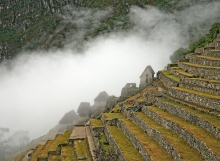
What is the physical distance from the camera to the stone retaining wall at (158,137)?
15120 mm

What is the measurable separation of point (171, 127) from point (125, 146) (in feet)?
9.57

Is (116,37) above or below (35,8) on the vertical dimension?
below

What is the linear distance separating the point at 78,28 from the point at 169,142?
102112mm

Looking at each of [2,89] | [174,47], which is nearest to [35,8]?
[2,89]

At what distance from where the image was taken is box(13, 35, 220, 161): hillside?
15254 mm

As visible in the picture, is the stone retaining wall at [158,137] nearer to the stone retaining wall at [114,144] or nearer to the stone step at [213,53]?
the stone retaining wall at [114,144]

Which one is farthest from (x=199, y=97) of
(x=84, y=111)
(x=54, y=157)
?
(x=84, y=111)

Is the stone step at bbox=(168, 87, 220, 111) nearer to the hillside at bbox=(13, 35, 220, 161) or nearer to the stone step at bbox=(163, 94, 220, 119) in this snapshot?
the hillside at bbox=(13, 35, 220, 161)

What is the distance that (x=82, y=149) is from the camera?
24.4 meters

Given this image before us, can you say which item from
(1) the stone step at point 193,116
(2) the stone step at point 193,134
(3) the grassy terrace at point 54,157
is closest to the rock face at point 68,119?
(3) the grassy terrace at point 54,157

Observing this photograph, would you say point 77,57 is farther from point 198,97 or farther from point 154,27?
point 198,97

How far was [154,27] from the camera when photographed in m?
95.6

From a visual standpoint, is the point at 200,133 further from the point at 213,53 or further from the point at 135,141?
the point at 213,53

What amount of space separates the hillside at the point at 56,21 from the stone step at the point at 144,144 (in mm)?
80851
